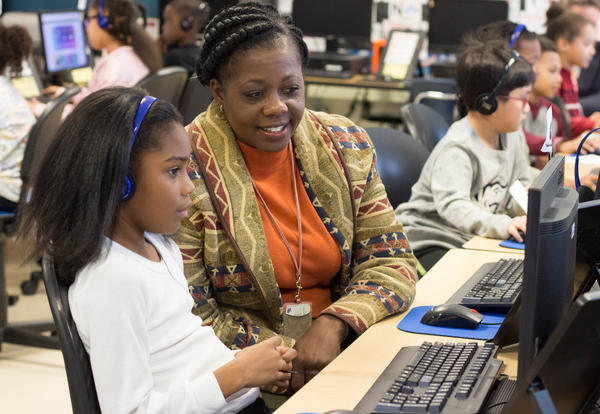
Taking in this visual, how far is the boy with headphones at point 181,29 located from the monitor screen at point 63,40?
2.21 feet

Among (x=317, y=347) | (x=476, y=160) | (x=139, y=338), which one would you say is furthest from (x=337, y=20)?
(x=139, y=338)

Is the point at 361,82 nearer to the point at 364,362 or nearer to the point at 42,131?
the point at 42,131

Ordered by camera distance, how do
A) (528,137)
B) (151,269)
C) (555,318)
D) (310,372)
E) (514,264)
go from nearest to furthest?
(555,318) < (151,269) < (310,372) < (514,264) < (528,137)

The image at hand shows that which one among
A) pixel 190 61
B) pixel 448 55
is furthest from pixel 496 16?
pixel 190 61

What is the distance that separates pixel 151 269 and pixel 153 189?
12 centimetres

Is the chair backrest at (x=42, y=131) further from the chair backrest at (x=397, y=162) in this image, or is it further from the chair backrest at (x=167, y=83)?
the chair backrest at (x=397, y=162)

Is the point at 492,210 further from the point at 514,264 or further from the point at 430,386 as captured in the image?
the point at 430,386

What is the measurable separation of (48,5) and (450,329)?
257 inches

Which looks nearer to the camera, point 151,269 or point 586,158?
point 151,269

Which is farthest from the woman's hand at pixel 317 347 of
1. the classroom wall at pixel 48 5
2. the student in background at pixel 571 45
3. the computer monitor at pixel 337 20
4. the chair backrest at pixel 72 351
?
the classroom wall at pixel 48 5

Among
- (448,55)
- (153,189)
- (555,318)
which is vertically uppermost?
(153,189)

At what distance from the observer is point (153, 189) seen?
1.22m

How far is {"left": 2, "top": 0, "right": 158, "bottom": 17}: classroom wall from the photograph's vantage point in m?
7.16

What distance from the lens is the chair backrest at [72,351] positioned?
1.13 meters
